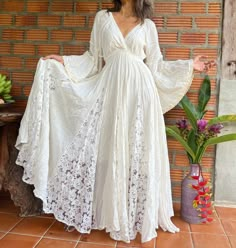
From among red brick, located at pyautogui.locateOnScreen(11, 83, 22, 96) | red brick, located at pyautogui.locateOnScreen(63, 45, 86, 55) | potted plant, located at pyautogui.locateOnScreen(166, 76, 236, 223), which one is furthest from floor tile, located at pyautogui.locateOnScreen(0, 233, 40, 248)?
red brick, located at pyautogui.locateOnScreen(63, 45, 86, 55)

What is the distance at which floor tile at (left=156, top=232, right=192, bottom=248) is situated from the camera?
1729 mm

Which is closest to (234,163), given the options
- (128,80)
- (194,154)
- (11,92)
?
(194,154)

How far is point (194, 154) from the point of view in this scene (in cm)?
207

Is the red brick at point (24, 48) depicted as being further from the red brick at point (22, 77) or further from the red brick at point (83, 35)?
the red brick at point (83, 35)

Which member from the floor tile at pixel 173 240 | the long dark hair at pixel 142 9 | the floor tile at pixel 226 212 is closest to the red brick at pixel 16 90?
the long dark hair at pixel 142 9

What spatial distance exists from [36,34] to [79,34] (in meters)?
0.36

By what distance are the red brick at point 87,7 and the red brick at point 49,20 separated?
0.18 metres

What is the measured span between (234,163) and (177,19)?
1.19m

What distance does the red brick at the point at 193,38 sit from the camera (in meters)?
2.21

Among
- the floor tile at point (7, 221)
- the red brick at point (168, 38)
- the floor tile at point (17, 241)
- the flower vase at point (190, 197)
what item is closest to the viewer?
the floor tile at point (17, 241)

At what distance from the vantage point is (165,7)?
222cm

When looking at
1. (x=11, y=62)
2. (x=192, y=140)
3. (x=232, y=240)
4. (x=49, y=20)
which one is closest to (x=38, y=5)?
(x=49, y=20)

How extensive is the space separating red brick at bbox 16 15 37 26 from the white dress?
0.69 meters

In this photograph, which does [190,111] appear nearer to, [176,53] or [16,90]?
[176,53]
